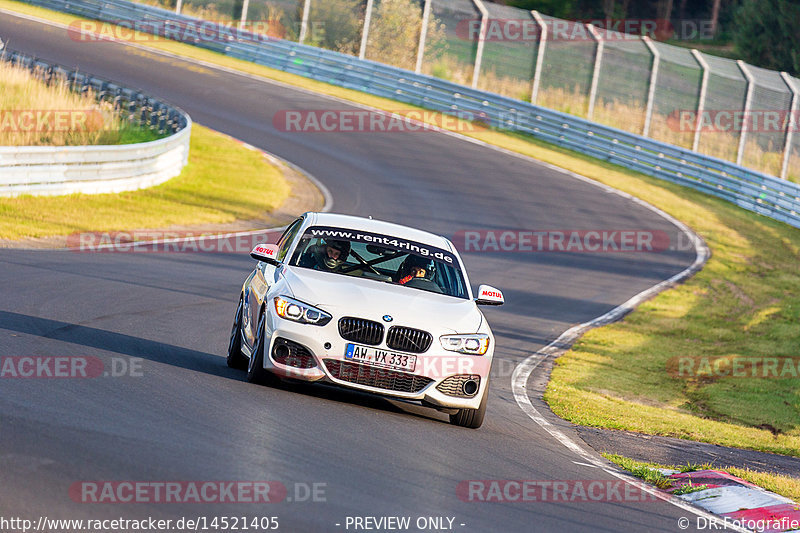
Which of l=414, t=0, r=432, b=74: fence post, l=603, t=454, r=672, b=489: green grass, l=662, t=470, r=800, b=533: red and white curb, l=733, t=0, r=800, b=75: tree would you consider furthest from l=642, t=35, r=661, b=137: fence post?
l=662, t=470, r=800, b=533: red and white curb

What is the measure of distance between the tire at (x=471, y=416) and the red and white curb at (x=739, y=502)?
5.28 ft

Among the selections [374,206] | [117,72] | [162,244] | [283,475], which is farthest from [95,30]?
[283,475]

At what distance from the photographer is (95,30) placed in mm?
42312

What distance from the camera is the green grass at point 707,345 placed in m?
12.5

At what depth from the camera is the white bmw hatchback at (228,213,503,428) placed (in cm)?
884

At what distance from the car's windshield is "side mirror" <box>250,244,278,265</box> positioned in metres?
0.18

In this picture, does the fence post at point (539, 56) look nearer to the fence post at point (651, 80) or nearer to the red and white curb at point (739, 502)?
the fence post at point (651, 80)

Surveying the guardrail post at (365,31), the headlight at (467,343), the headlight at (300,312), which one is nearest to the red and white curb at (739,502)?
the headlight at (467,343)

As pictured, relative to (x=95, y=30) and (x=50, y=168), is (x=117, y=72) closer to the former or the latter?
(x=95, y=30)

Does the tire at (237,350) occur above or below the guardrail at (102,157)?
above

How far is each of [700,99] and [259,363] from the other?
101ft

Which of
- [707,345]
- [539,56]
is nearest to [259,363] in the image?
[707,345]

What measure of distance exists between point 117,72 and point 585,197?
15.7 m

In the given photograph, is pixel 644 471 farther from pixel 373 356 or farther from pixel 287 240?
pixel 287 240
